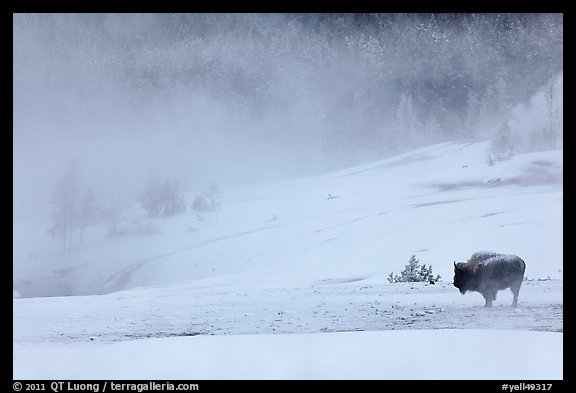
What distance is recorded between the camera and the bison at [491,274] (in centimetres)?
877

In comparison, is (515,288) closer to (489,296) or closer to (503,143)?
(489,296)

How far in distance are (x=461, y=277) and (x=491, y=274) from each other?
33 cm

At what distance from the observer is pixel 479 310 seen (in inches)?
349

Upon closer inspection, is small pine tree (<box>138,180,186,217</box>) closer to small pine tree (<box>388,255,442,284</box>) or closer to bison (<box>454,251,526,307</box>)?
small pine tree (<box>388,255,442,284</box>)

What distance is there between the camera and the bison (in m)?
8.77

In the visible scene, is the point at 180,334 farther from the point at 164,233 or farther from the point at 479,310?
the point at 479,310

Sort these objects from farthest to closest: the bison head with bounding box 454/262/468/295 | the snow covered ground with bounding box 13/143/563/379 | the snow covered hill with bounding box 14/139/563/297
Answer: the snow covered hill with bounding box 14/139/563/297 → the bison head with bounding box 454/262/468/295 → the snow covered ground with bounding box 13/143/563/379

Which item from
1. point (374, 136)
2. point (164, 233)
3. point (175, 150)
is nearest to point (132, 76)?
point (175, 150)

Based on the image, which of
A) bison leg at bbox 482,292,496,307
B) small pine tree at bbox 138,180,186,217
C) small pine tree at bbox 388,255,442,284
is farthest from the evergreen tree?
bison leg at bbox 482,292,496,307

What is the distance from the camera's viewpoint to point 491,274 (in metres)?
8.80

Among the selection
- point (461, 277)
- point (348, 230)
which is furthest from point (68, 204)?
point (461, 277)

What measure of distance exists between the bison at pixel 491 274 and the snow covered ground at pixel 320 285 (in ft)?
0.71

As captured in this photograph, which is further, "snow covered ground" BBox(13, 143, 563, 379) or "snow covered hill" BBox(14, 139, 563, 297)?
"snow covered hill" BBox(14, 139, 563, 297)
